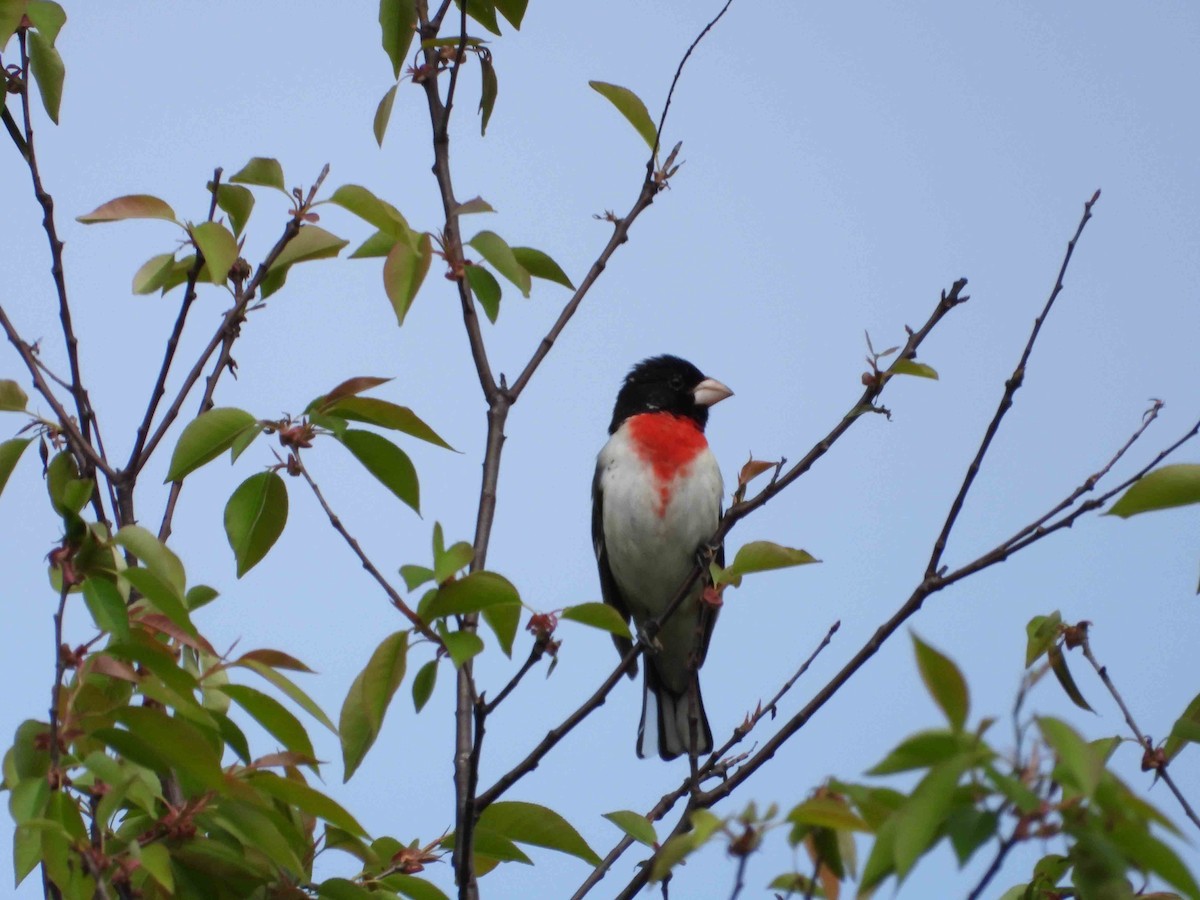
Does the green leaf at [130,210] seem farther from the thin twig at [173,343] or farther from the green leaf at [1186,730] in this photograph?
the green leaf at [1186,730]

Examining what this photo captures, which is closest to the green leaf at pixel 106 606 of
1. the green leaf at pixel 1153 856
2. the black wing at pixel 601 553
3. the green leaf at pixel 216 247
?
the green leaf at pixel 216 247

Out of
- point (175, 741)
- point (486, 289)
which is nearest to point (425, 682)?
point (175, 741)

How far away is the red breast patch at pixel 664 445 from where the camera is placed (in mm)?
7223

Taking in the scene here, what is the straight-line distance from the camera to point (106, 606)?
8.39 ft

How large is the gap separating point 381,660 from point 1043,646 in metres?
1.38

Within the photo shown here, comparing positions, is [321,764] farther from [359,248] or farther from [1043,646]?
[1043,646]

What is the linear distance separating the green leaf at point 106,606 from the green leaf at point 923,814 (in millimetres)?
1413

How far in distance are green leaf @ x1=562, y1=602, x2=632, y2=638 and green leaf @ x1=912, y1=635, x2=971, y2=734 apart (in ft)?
3.30

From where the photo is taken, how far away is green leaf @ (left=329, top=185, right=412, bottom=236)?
10.4ft

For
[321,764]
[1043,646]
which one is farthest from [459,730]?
[1043,646]

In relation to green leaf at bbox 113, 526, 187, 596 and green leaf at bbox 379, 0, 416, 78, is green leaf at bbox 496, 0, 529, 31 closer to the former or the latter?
green leaf at bbox 379, 0, 416, 78

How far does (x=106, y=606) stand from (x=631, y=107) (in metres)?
1.88

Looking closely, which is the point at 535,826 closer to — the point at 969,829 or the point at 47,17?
the point at 969,829

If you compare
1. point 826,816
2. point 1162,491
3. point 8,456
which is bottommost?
point 826,816
